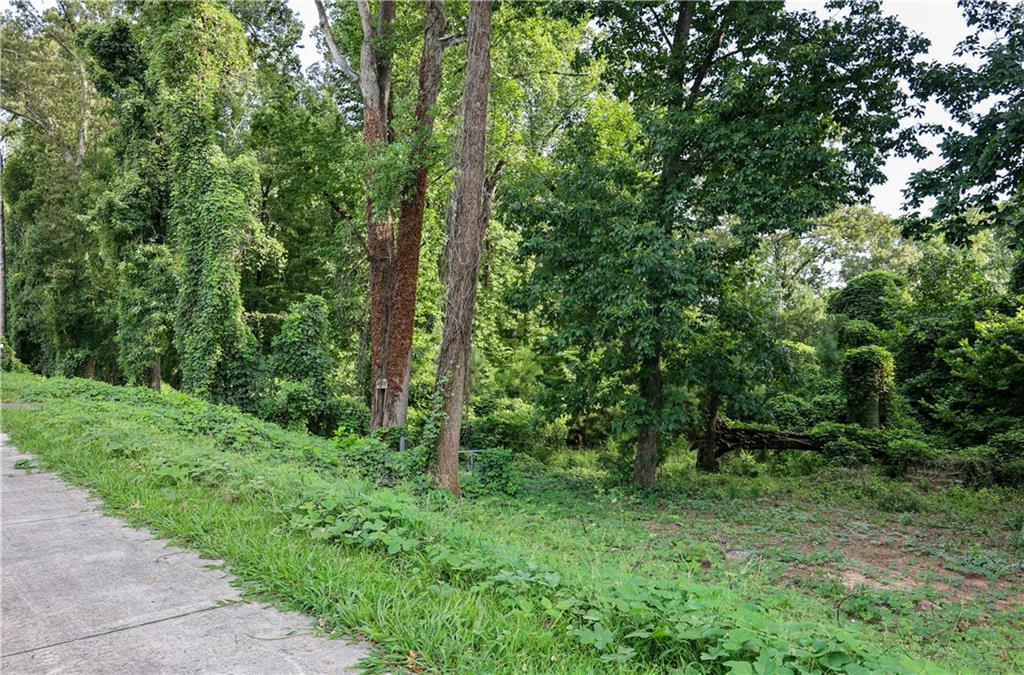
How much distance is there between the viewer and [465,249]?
360 inches

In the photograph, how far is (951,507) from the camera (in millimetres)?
10125

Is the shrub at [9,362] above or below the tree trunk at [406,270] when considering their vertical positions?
below

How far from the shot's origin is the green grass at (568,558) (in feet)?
9.23

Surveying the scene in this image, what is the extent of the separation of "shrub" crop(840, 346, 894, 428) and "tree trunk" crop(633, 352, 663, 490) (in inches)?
274

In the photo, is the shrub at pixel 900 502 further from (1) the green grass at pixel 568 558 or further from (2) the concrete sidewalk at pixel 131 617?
(2) the concrete sidewalk at pixel 131 617

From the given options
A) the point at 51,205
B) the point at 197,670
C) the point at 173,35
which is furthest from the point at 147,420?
the point at 51,205

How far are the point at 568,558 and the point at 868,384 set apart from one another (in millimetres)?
13325

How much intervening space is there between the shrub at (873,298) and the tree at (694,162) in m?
10.4

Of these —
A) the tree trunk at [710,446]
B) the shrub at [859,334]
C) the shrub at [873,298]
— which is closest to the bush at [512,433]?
the tree trunk at [710,446]

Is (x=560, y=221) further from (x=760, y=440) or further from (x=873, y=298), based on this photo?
(x=873, y=298)

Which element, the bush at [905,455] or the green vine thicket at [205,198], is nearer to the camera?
the bush at [905,455]

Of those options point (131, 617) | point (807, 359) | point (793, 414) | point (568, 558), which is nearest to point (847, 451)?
point (793, 414)

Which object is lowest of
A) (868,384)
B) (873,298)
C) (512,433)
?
(512,433)

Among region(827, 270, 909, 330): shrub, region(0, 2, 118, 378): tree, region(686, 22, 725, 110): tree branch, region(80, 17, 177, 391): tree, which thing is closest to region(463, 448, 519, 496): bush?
region(686, 22, 725, 110): tree branch
